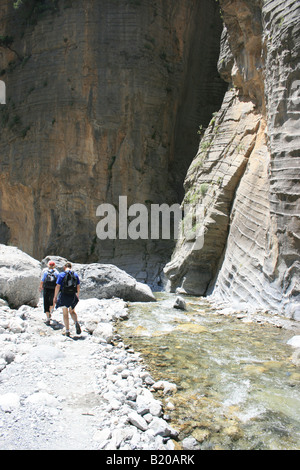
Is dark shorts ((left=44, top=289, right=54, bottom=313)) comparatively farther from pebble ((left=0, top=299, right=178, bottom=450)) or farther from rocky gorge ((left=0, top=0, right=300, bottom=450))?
pebble ((left=0, top=299, right=178, bottom=450))

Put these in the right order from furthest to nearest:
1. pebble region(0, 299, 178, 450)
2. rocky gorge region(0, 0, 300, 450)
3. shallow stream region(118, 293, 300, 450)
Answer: rocky gorge region(0, 0, 300, 450) → shallow stream region(118, 293, 300, 450) → pebble region(0, 299, 178, 450)

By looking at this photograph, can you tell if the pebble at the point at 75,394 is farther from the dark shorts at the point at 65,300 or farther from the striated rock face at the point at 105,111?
the striated rock face at the point at 105,111

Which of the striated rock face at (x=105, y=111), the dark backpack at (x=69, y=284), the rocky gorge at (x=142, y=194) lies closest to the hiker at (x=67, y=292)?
the dark backpack at (x=69, y=284)

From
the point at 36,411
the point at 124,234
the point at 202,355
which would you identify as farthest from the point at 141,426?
the point at 124,234

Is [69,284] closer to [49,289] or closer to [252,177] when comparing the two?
[49,289]

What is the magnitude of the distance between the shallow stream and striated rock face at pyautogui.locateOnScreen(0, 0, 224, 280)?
11.3m

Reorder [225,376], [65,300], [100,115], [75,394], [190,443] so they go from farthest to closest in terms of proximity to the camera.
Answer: [100,115] → [65,300] → [225,376] → [75,394] → [190,443]

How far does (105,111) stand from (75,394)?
57.9ft

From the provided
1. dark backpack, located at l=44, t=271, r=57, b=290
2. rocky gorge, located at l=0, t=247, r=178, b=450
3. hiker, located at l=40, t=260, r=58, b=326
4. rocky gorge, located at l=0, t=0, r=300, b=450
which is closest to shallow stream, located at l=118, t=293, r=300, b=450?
rocky gorge, located at l=0, t=0, r=300, b=450

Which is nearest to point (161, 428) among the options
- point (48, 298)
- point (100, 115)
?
point (48, 298)

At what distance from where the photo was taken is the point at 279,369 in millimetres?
5211

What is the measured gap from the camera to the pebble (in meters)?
3.23

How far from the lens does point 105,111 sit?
64.8 ft

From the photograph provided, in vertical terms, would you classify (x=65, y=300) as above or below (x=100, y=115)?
below
